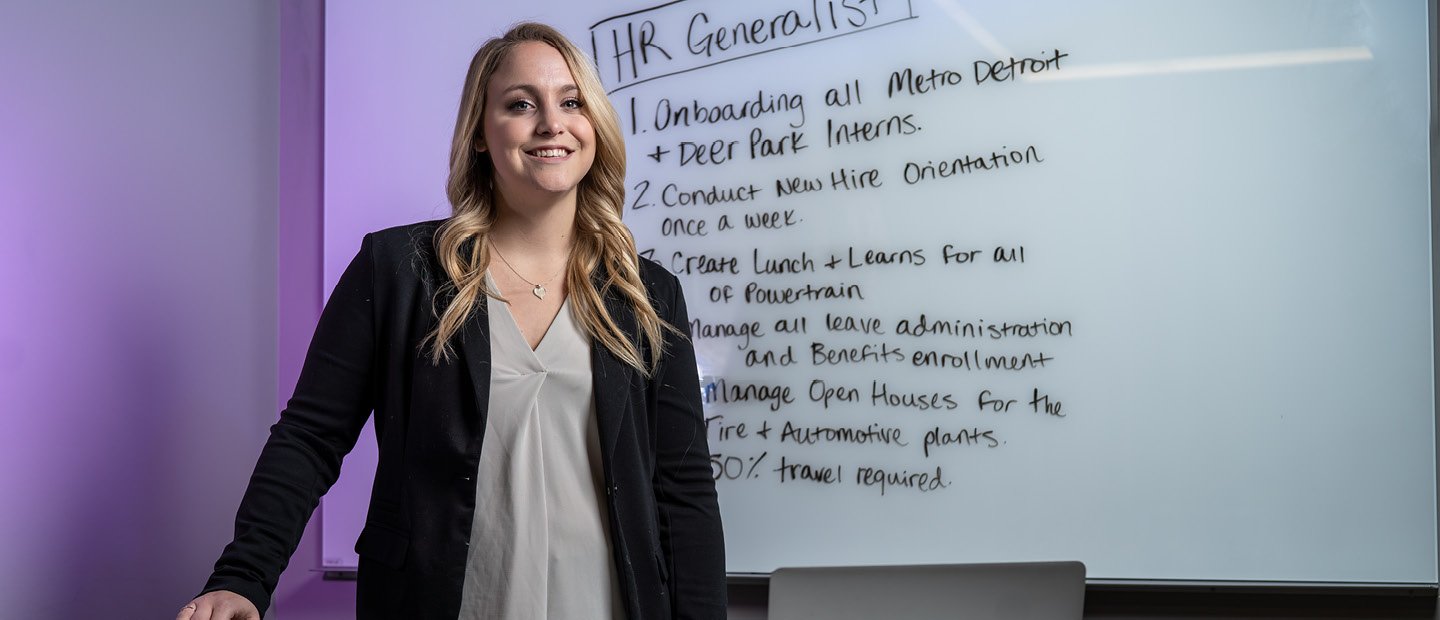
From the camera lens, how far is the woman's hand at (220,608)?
2.84 feet

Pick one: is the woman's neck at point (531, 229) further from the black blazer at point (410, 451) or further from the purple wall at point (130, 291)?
the purple wall at point (130, 291)

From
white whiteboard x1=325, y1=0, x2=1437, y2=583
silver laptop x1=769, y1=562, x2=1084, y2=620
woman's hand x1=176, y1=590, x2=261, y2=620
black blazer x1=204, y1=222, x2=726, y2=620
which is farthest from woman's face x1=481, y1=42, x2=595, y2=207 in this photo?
silver laptop x1=769, y1=562, x2=1084, y2=620

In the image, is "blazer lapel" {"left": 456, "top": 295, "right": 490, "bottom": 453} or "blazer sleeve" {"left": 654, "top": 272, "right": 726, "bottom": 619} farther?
"blazer sleeve" {"left": 654, "top": 272, "right": 726, "bottom": 619}

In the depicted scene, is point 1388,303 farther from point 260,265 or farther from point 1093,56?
point 260,265

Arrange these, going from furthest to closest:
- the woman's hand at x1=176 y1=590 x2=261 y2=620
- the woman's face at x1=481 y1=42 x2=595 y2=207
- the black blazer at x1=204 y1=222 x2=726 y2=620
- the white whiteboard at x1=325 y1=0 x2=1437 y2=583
Result: the white whiteboard at x1=325 y1=0 x2=1437 y2=583 → the woman's face at x1=481 y1=42 x2=595 y2=207 → the black blazer at x1=204 y1=222 x2=726 y2=620 → the woman's hand at x1=176 y1=590 x2=261 y2=620

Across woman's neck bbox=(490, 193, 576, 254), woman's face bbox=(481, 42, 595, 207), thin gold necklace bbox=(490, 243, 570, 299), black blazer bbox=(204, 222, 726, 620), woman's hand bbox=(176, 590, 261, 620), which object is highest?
woman's face bbox=(481, 42, 595, 207)

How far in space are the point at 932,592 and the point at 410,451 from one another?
77 centimetres

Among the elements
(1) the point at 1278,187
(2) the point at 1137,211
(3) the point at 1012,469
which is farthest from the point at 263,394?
(1) the point at 1278,187

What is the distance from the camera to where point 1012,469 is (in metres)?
1.40

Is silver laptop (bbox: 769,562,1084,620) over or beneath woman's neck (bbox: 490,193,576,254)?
beneath

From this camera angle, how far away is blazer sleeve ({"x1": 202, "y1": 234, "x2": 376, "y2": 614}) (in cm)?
95

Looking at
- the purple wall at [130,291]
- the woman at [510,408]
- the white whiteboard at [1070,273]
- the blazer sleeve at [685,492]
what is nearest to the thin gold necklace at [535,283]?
the woman at [510,408]

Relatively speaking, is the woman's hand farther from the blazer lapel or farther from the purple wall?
the purple wall

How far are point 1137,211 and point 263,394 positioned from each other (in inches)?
54.8
